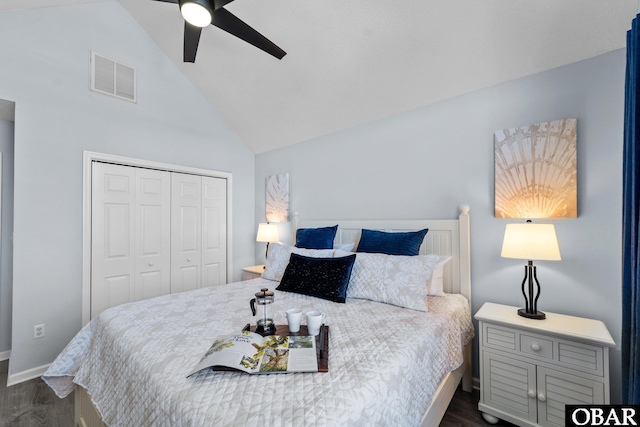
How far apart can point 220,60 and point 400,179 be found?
2289mm

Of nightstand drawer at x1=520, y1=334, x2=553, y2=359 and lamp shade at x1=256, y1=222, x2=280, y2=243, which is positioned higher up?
lamp shade at x1=256, y1=222, x2=280, y2=243

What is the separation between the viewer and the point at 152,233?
321 cm

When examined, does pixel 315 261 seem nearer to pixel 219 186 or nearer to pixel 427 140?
pixel 427 140

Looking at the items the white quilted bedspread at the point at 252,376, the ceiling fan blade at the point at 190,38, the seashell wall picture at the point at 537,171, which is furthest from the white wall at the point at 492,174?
the ceiling fan blade at the point at 190,38

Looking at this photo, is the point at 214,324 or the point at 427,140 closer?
the point at 214,324

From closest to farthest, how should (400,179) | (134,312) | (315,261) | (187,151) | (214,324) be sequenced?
(214,324) → (134,312) → (315,261) → (400,179) → (187,151)

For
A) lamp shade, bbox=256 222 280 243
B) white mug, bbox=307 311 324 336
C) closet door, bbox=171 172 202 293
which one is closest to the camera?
white mug, bbox=307 311 324 336

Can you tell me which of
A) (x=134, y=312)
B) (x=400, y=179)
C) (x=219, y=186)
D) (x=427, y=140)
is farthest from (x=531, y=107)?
(x=219, y=186)

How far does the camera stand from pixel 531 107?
6.58 ft

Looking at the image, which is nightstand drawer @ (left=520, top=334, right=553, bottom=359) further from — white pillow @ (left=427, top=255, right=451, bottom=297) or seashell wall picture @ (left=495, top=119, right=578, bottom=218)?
seashell wall picture @ (left=495, top=119, right=578, bottom=218)

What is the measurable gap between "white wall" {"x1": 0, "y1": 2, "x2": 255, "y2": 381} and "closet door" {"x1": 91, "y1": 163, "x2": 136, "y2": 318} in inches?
5.2

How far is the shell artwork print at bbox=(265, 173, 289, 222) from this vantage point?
12.1ft

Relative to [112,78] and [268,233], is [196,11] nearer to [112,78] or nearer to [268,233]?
[112,78]

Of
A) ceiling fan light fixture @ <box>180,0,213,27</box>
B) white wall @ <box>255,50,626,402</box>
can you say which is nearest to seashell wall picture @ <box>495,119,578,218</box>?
white wall @ <box>255,50,626,402</box>
